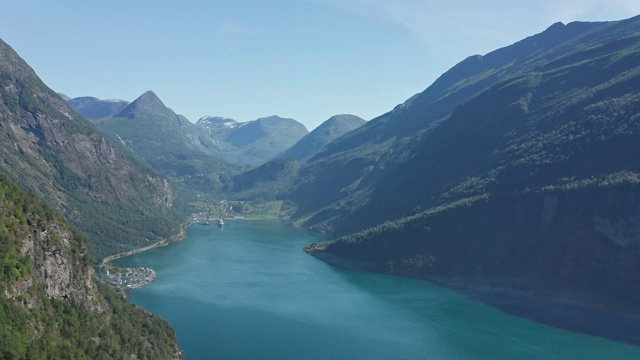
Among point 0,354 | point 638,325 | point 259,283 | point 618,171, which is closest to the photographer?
point 0,354

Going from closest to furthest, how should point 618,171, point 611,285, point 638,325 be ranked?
point 638,325 → point 611,285 → point 618,171

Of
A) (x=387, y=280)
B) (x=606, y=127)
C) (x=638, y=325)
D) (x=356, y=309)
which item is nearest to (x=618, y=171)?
(x=606, y=127)

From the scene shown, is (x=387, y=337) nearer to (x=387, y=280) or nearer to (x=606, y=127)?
(x=387, y=280)

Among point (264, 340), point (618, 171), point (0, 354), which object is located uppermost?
point (618, 171)

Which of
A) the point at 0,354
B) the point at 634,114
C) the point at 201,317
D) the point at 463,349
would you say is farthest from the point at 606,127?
the point at 0,354

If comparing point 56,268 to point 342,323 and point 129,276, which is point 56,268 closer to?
point 342,323

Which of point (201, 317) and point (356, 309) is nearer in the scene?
point (201, 317)

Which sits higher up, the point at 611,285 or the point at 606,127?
the point at 606,127

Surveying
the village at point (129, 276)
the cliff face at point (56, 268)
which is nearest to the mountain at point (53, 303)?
the cliff face at point (56, 268)
